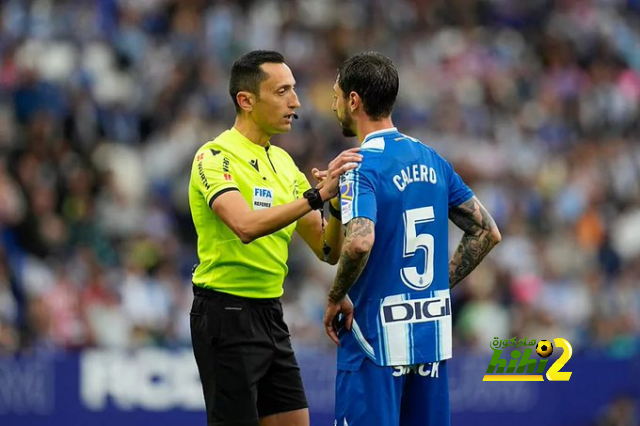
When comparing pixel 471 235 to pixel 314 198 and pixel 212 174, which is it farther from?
pixel 212 174

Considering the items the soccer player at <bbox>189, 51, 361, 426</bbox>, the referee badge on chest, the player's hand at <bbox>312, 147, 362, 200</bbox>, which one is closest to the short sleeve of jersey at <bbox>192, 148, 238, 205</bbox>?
the soccer player at <bbox>189, 51, 361, 426</bbox>

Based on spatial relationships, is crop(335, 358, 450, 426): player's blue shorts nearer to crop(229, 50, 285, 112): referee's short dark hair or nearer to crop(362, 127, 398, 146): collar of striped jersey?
crop(362, 127, 398, 146): collar of striped jersey

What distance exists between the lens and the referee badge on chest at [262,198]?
7.21 m

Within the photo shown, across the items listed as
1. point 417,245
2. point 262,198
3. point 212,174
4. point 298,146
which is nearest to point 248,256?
point 262,198

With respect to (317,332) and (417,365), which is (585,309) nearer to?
(317,332)

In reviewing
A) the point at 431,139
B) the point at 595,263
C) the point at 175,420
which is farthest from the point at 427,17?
the point at 175,420

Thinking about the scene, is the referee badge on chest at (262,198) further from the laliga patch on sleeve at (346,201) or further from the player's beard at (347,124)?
the laliga patch on sleeve at (346,201)

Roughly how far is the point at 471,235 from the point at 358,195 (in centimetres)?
99

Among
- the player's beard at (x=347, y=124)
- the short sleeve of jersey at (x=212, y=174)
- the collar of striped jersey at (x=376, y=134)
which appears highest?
the player's beard at (x=347, y=124)

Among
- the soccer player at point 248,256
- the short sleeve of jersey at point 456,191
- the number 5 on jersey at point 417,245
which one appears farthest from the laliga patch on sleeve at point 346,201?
the short sleeve of jersey at point 456,191

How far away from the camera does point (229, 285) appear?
A: 7188 millimetres

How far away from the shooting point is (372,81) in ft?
21.8

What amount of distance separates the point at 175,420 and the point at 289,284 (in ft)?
9.86

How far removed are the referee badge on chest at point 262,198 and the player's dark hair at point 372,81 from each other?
0.87 meters
